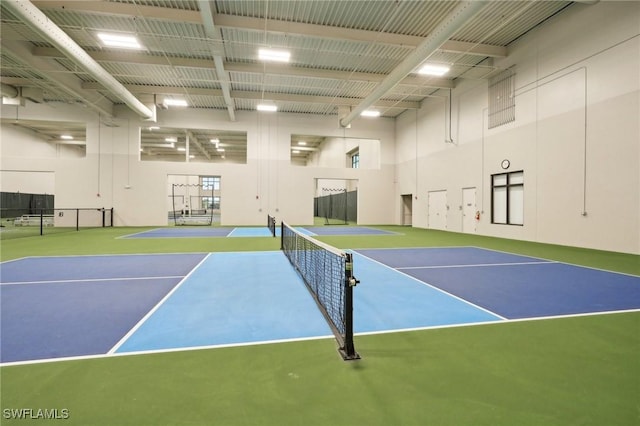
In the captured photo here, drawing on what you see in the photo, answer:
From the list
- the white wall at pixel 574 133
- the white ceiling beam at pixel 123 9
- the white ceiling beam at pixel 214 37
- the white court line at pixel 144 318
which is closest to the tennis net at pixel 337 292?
the white court line at pixel 144 318

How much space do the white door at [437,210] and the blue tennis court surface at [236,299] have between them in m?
9.98

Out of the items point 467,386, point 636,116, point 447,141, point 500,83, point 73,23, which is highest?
point 73,23

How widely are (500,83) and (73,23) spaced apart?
54.7ft

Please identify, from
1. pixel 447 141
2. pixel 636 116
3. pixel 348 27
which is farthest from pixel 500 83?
pixel 348 27

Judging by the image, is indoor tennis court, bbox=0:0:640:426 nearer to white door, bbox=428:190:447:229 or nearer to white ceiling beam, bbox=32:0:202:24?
white ceiling beam, bbox=32:0:202:24

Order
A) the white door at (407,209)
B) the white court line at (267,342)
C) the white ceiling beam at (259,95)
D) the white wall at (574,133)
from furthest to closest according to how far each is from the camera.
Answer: the white door at (407,209)
the white ceiling beam at (259,95)
the white wall at (574,133)
the white court line at (267,342)

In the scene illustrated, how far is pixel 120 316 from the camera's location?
3838 millimetres

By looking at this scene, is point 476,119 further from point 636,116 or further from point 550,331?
point 550,331

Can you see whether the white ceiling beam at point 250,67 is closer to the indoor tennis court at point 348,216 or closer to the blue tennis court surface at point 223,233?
the indoor tennis court at point 348,216

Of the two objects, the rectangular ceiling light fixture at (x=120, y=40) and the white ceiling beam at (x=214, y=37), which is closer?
the white ceiling beam at (x=214, y=37)

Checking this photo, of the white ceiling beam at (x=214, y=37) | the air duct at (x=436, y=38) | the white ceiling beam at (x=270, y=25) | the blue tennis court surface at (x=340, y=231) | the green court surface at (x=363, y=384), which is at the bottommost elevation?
the green court surface at (x=363, y=384)

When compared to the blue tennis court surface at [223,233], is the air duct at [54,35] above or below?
above

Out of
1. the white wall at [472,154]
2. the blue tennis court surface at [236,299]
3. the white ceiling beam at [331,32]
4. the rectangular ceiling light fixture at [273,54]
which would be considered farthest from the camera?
the rectangular ceiling light fixture at [273,54]

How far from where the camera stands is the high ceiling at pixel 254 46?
9.81 m
